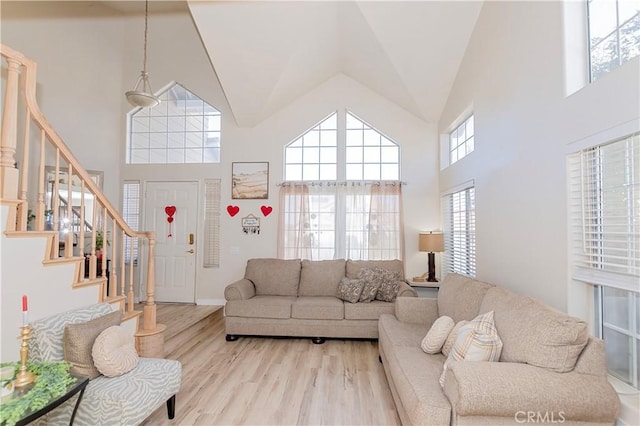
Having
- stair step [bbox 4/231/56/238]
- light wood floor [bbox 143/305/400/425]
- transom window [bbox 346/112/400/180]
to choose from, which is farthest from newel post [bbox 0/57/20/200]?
transom window [bbox 346/112/400/180]

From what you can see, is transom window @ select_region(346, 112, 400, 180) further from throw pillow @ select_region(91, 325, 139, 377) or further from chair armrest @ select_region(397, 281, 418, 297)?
throw pillow @ select_region(91, 325, 139, 377)

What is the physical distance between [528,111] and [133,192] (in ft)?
18.5

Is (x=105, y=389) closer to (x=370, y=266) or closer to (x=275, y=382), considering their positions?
(x=275, y=382)

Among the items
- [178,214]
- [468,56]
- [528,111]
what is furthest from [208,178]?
[528,111]

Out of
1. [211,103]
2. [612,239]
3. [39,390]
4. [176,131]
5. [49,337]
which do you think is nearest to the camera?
[39,390]

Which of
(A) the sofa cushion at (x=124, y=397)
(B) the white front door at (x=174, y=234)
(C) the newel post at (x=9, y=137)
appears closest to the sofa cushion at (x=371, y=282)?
(A) the sofa cushion at (x=124, y=397)

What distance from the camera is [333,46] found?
432cm

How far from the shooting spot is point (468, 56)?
3582 mm

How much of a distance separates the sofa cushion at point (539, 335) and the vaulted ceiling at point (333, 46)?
9.68 feet

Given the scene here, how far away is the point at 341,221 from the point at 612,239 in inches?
134

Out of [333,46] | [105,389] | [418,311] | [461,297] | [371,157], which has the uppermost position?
[333,46]

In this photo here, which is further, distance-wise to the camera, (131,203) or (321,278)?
(131,203)

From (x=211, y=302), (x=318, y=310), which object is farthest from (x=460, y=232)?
(x=211, y=302)

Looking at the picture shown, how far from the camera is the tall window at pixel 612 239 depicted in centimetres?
168
